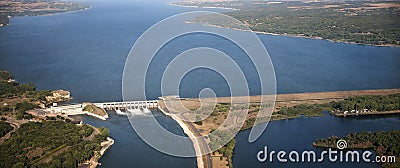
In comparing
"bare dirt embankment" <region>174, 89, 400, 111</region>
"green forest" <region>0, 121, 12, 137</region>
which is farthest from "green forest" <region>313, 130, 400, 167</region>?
"green forest" <region>0, 121, 12, 137</region>

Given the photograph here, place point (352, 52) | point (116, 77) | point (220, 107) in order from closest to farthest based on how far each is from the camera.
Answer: point (220, 107)
point (116, 77)
point (352, 52)

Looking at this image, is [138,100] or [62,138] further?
[138,100]

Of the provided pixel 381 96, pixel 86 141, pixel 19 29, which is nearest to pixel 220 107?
pixel 86 141

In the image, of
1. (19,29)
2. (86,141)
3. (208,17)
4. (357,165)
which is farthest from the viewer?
(208,17)

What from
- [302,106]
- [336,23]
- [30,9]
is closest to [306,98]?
[302,106]

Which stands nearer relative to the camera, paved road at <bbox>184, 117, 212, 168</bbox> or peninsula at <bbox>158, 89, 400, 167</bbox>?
paved road at <bbox>184, 117, 212, 168</bbox>

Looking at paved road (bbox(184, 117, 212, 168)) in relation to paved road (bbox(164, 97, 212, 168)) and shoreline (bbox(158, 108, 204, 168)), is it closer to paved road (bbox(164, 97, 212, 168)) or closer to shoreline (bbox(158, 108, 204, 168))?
paved road (bbox(164, 97, 212, 168))

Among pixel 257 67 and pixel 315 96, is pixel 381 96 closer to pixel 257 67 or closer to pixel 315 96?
pixel 315 96
